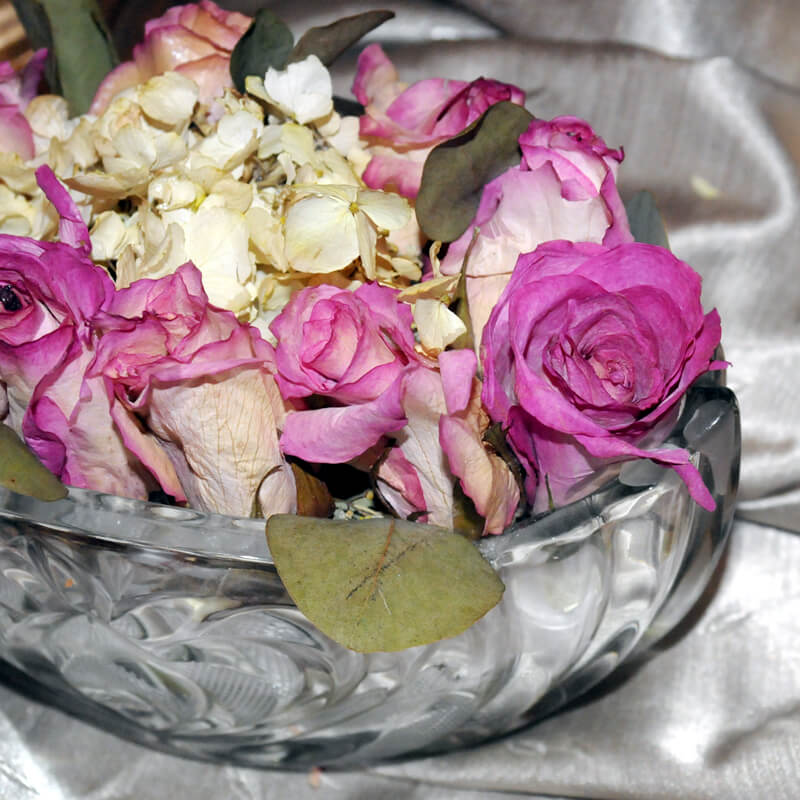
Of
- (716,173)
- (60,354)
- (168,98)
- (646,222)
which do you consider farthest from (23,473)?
(716,173)

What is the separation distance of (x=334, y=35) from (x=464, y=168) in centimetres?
9

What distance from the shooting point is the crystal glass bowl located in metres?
0.34

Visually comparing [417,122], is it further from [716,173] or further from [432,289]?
[716,173]

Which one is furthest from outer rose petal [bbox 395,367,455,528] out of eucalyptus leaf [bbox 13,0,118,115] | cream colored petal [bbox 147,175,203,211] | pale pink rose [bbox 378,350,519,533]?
eucalyptus leaf [bbox 13,0,118,115]

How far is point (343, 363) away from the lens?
32 centimetres

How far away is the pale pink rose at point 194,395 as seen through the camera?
1.03 ft

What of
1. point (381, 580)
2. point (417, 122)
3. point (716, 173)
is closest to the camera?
point (381, 580)

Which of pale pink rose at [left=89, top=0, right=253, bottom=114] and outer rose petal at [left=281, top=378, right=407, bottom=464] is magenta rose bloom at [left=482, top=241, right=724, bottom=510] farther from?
pale pink rose at [left=89, top=0, right=253, bottom=114]

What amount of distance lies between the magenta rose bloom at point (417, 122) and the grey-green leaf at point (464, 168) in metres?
0.02

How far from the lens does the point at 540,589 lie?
0.35m

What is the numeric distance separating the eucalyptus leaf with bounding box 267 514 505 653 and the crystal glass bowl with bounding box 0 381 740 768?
0.07 ft

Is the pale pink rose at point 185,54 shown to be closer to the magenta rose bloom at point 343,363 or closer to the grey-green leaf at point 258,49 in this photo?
the grey-green leaf at point 258,49

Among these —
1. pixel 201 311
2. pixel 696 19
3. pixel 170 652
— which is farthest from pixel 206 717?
pixel 696 19

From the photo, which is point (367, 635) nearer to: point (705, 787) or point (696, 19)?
point (705, 787)
